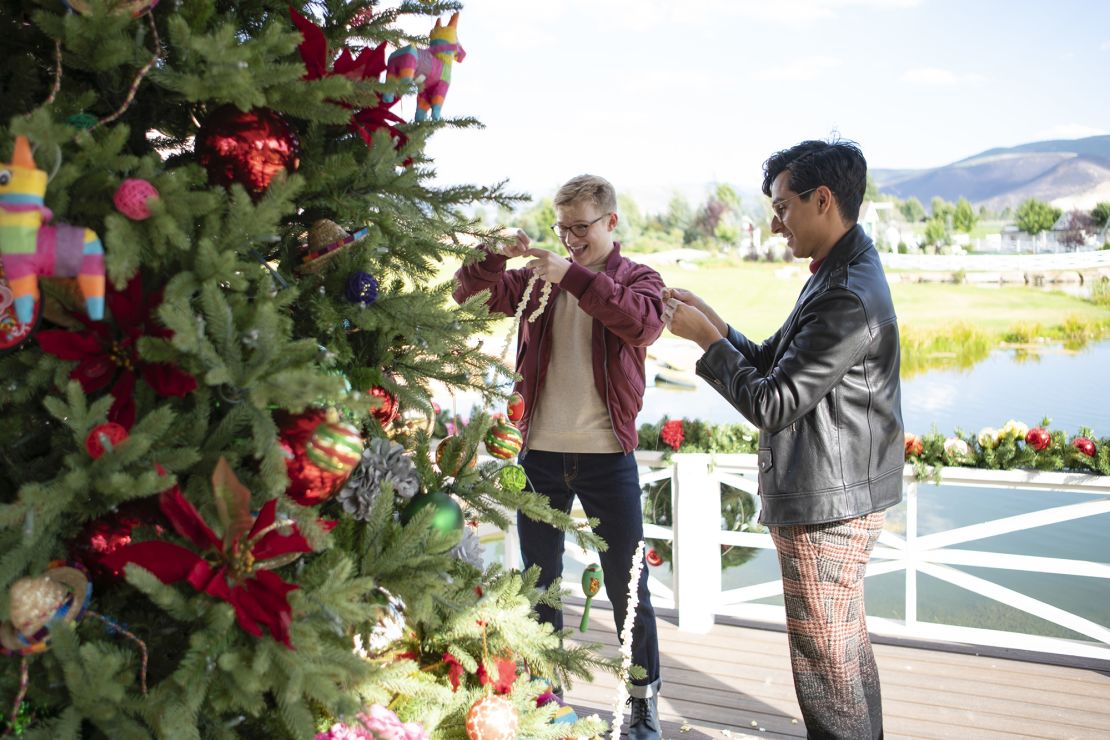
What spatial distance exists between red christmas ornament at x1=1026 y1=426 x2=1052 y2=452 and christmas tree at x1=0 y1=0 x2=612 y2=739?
224 cm

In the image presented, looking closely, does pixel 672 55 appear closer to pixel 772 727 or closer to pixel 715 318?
pixel 715 318

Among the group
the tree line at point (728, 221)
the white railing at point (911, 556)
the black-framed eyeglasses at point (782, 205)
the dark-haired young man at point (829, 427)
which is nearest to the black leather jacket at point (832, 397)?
the dark-haired young man at point (829, 427)

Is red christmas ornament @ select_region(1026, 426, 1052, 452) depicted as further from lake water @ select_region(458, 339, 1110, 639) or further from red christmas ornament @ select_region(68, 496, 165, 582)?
red christmas ornament @ select_region(68, 496, 165, 582)

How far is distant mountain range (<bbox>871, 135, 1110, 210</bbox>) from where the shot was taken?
13.6ft

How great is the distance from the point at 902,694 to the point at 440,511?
6.24 ft

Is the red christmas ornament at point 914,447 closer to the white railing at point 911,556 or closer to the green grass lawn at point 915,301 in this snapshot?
the white railing at point 911,556

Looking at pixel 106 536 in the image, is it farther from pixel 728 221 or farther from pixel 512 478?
pixel 728 221

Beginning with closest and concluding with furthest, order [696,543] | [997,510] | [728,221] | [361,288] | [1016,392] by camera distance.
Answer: [361,288] → [696,543] → [1016,392] → [997,510] → [728,221]

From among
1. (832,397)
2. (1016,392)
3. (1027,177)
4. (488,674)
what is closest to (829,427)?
(832,397)

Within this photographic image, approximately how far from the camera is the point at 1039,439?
2.55 meters

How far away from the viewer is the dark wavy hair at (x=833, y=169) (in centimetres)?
147

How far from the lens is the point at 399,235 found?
0.97 m

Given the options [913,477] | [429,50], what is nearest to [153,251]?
[429,50]

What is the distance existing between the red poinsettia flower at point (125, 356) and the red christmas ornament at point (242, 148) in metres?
0.15
